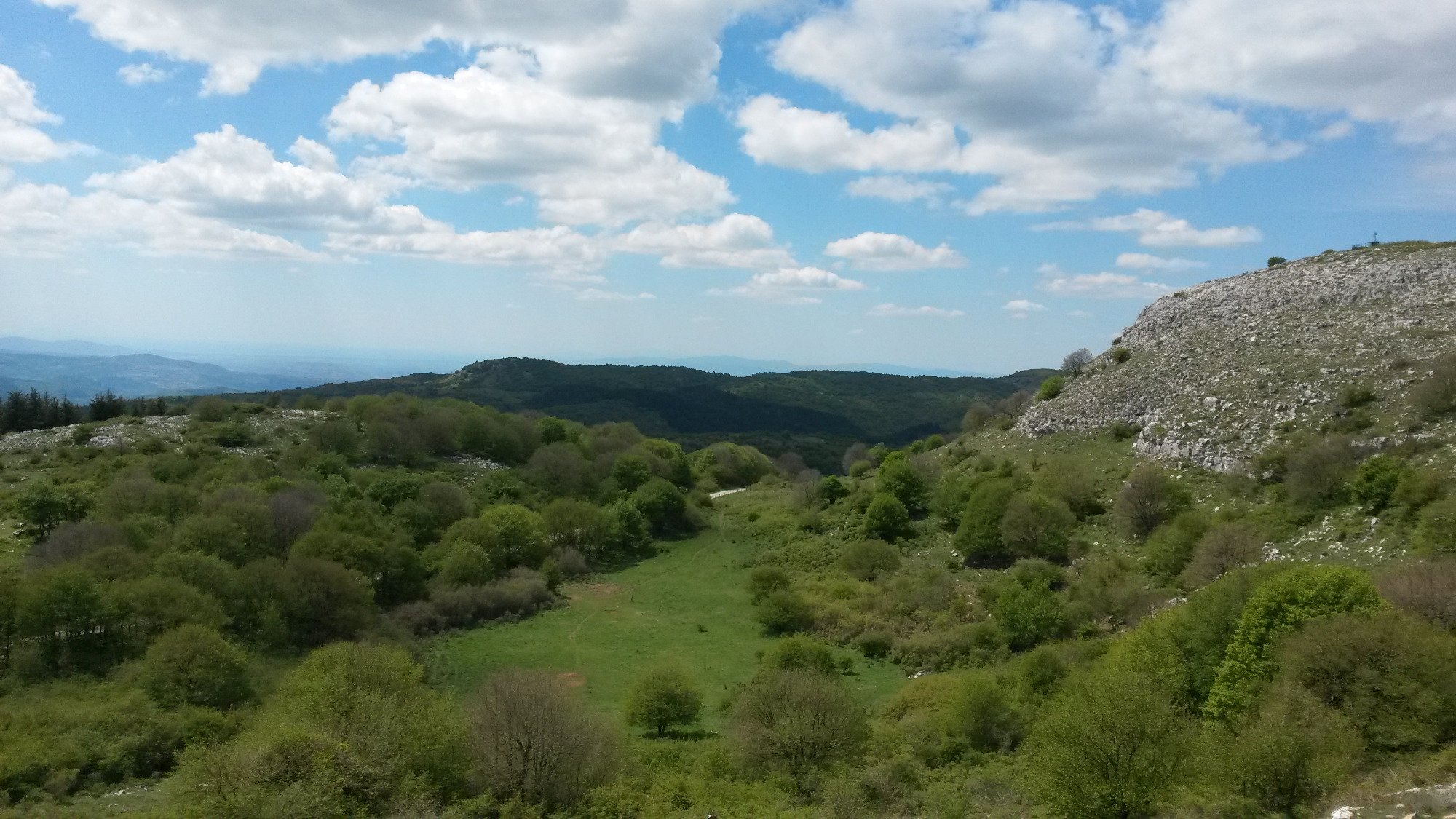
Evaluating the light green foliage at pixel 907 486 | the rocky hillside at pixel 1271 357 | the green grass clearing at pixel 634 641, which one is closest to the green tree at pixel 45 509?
the green grass clearing at pixel 634 641

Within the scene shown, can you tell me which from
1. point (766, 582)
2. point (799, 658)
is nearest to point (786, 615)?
point (766, 582)

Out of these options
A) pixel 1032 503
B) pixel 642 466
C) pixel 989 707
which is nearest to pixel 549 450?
pixel 642 466

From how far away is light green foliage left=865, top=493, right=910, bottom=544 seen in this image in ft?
192

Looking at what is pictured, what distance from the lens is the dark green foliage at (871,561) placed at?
53750 mm

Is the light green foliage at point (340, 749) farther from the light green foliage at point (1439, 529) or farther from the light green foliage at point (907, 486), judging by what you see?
the light green foliage at point (907, 486)

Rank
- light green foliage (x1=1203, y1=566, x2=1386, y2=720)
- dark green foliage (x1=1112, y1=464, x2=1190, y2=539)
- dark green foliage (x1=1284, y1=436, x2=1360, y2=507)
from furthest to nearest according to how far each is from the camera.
Result: dark green foliage (x1=1112, y1=464, x2=1190, y2=539), dark green foliage (x1=1284, y1=436, x2=1360, y2=507), light green foliage (x1=1203, y1=566, x2=1386, y2=720)

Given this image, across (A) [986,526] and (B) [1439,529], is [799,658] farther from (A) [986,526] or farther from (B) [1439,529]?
(B) [1439,529]

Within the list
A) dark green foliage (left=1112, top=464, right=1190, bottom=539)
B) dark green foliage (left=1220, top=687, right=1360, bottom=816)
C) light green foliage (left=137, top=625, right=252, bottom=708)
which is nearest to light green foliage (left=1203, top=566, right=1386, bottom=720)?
dark green foliage (left=1220, top=687, right=1360, bottom=816)

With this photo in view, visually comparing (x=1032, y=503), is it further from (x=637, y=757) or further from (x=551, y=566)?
(x=551, y=566)

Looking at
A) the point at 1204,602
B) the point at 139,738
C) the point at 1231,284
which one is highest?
the point at 1231,284

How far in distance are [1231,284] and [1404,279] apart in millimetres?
13651

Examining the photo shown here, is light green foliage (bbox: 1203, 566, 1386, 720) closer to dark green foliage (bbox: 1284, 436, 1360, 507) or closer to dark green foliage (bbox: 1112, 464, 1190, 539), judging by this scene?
dark green foliage (bbox: 1284, 436, 1360, 507)

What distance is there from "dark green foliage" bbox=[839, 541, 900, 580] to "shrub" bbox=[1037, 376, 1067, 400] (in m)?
25.2

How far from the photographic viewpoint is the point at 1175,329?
214ft
